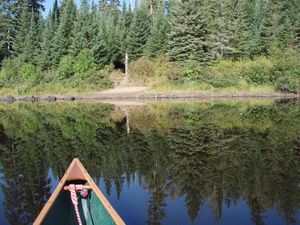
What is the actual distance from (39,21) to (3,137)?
4234 cm

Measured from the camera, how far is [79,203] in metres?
6.00

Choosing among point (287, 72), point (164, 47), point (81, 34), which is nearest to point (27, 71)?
point (81, 34)

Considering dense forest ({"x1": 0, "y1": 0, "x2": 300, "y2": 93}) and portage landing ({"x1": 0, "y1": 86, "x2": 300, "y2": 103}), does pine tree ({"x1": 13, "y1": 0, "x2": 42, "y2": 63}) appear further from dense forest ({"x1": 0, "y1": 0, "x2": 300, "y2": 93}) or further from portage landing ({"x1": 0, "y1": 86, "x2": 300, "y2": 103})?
portage landing ({"x1": 0, "y1": 86, "x2": 300, "y2": 103})

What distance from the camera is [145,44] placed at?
51.2 m

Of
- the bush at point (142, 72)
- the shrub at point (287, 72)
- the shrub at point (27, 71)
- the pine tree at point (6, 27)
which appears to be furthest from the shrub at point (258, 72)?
the pine tree at point (6, 27)

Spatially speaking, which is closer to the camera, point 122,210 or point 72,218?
point 72,218

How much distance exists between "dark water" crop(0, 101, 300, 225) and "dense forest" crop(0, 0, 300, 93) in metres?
19.3

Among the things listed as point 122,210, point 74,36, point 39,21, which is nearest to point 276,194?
point 122,210

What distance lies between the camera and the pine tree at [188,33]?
42969 mm

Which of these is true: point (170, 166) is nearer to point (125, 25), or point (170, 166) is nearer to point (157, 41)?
point (157, 41)

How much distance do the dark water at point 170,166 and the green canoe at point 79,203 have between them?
1.50m

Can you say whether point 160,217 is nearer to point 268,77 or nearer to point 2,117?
point 2,117

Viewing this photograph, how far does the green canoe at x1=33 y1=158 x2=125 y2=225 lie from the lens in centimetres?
546

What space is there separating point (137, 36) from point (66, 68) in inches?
411
